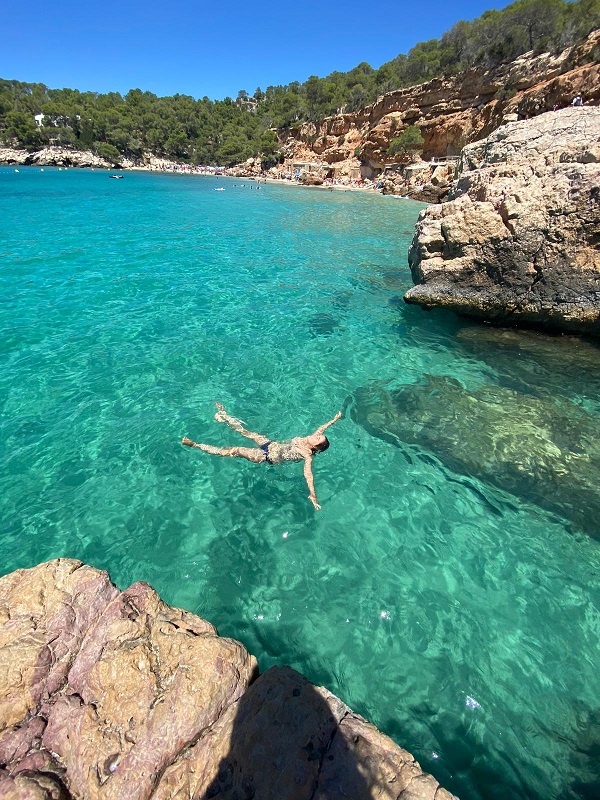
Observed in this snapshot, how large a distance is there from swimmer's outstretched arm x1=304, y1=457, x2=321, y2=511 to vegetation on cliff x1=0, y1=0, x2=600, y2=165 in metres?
53.5

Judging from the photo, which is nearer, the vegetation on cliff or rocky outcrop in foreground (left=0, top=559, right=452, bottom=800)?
rocky outcrop in foreground (left=0, top=559, right=452, bottom=800)

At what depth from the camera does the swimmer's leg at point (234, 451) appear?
19.2 ft

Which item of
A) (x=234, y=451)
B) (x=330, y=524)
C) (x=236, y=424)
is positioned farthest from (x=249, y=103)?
(x=330, y=524)

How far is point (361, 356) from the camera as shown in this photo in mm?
9016

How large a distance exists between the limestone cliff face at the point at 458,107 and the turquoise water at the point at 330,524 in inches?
1577

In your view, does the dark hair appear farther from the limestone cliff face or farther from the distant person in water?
the limestone cliff face

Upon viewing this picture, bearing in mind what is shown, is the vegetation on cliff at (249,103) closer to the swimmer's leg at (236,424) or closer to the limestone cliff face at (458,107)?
the limestone cliff face at (458,107)

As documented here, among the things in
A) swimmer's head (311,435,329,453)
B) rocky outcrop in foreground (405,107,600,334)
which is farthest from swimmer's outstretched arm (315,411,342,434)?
rocky outcrop in foreground (405,107,600,334)

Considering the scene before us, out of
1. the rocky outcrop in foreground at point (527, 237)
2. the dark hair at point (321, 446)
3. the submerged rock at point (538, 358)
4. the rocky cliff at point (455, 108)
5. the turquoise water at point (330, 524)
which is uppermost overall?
the rocky cliff at point (455, 108)

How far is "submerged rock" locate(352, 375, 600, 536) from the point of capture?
17.8ft

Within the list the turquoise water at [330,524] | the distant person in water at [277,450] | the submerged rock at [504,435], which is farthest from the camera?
the distant person in water at [277,450]

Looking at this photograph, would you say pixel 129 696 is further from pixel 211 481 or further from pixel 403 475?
pixel 403 475

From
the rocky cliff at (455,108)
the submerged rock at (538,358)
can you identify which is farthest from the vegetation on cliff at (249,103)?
the submerged rock at (538,358)

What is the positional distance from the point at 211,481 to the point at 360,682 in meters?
3.07
